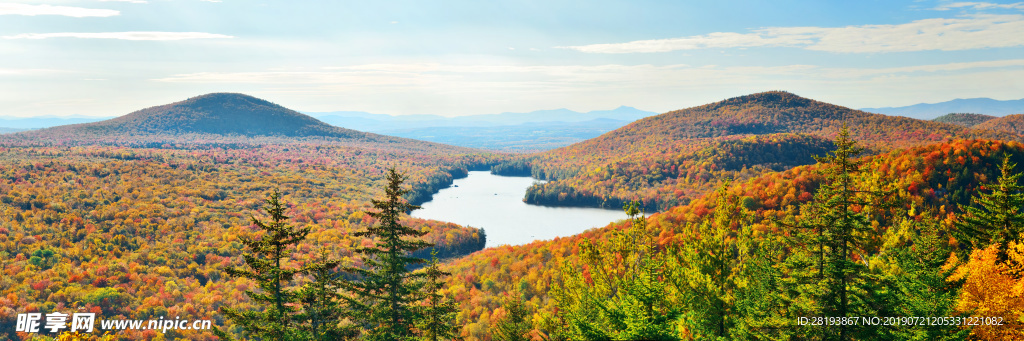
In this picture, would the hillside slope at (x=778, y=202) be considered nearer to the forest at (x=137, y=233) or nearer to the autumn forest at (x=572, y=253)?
the autumn forest at (x=572, y=253)

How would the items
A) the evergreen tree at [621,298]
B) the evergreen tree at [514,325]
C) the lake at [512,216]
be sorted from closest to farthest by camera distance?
the evergreen tree at [621,298] → the evergreen tree at [514,325] → the lake at [512,216]

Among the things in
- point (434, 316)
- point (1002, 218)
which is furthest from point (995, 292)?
point (434, 316)

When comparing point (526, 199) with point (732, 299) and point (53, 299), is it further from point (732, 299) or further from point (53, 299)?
point (732, 299)

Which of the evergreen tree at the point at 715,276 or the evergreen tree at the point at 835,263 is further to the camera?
the evergreen tree at the point at 715,276

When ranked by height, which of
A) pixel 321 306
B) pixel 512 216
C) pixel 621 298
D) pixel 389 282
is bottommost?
pixel 512 216

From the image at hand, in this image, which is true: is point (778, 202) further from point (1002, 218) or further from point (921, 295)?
point (921, 295)

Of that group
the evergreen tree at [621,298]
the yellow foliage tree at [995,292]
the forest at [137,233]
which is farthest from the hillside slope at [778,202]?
the yellow foliage tree at [995,292]

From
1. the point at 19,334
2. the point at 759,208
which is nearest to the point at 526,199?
the point at 759,208

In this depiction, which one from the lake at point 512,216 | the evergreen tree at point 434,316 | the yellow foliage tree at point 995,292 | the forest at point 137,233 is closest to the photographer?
the yellow foliage tree at point 995,292
